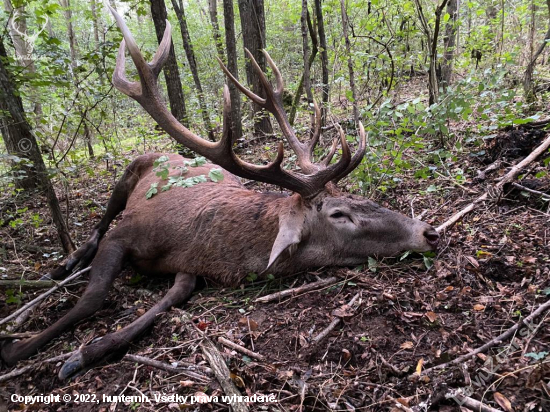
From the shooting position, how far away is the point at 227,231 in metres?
3.81

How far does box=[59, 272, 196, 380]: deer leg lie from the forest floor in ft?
0.31

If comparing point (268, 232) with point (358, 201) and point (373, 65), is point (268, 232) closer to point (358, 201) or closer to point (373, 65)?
point (358, 201)

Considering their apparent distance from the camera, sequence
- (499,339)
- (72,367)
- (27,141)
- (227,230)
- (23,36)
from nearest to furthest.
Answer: (499,339) → (72,367) → (227,230) → (27,141) → (23,36)

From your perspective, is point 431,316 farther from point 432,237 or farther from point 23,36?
point 23,36

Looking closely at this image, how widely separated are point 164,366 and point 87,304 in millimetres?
1421

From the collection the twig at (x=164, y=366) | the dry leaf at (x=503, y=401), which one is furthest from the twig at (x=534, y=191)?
the twig at (x=164, y=366)

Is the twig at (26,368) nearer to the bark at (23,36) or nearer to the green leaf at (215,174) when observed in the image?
the green leaf at (215,174)

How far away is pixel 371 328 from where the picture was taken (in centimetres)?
253

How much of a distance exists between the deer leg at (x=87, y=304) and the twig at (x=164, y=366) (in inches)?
39.1

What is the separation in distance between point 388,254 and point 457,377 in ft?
4.97

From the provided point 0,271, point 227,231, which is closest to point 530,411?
point 227,231

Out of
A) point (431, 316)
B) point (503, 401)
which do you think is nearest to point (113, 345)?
point (431, 316)

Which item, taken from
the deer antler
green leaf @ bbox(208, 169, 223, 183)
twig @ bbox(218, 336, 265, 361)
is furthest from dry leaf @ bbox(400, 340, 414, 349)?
green leaf @ bbox(208, 169, 223, 183)

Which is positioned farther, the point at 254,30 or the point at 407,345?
the point at 254,30
